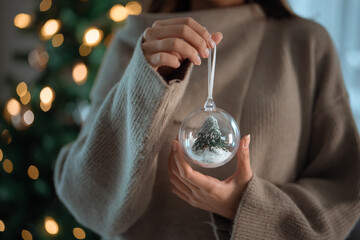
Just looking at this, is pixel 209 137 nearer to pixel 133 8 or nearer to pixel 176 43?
pixel 176 43

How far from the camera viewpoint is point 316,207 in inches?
23.9

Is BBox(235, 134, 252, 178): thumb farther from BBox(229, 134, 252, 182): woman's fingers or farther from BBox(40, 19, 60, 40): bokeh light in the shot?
BBox(40, 19, 60, 40): bokeh light

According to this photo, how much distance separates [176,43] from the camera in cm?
46

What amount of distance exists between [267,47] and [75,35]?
0.75m

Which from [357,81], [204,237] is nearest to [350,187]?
[204,237]

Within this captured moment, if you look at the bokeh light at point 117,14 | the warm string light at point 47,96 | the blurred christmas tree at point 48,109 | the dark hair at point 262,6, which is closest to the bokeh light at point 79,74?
the blurred christmas tree at point 48,109

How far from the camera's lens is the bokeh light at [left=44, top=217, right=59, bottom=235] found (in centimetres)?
126

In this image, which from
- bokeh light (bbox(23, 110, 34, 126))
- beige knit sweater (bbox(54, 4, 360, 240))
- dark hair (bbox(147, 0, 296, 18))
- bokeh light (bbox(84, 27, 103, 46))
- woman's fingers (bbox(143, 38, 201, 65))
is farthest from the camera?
bokeh light (bbox(23, 110, 34, 126))

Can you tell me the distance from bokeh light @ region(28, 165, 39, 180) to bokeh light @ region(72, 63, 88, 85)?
16.2 inches

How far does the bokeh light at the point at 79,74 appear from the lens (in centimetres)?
119

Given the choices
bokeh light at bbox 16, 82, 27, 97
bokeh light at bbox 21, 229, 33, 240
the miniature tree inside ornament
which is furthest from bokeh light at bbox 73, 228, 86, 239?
the miniature tree inside ornament

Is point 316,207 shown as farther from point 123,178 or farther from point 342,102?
point 123,178

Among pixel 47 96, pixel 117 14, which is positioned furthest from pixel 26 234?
pixel 117 14

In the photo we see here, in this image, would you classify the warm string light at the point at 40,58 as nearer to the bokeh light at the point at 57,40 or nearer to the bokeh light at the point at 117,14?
the bokeh light at the point at 57,40
